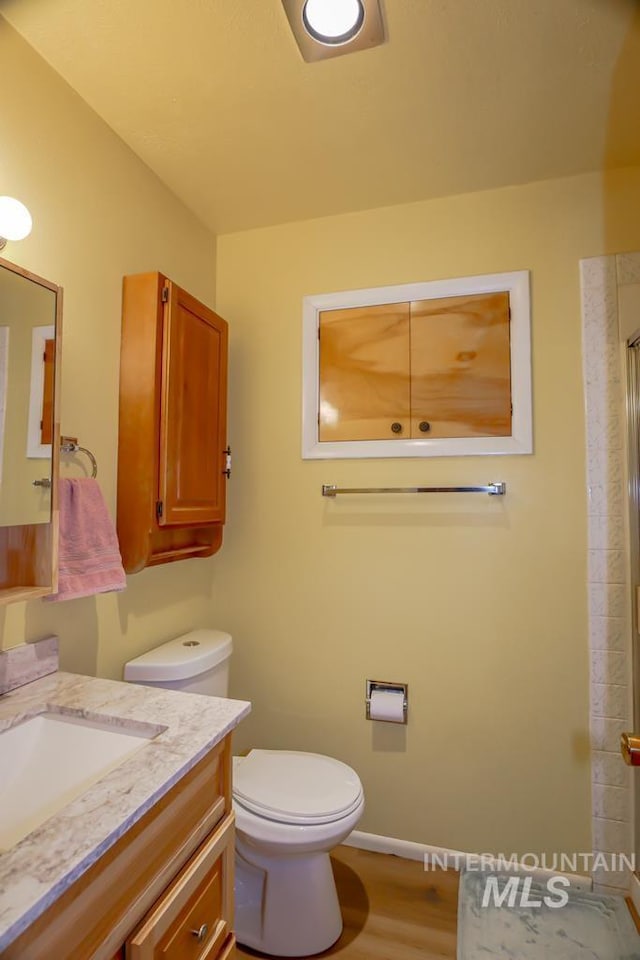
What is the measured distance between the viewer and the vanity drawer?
2.64ft

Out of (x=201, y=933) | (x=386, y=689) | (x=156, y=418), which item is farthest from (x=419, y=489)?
(x=201, y=933)

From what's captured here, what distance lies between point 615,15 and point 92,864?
2.05 metres

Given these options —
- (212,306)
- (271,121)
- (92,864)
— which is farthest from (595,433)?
(92,864)

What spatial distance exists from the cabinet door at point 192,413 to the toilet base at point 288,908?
107 cm

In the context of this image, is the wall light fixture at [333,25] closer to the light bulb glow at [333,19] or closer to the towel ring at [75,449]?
the light bulb glow at [333,19]

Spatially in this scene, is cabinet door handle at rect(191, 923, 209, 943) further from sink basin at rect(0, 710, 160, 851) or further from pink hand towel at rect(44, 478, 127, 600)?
pink hand towel at rect(44, 478, 127, 600)

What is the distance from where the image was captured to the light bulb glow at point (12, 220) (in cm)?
111

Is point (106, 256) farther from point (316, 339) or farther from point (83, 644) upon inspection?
point (83, 644)

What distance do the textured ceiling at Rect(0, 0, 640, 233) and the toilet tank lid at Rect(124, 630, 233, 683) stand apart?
172cm

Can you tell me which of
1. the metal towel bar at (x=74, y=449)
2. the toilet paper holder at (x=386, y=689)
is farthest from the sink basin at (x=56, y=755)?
the toilet paper holder at (x=386, y=689)

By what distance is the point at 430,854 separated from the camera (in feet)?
5.95

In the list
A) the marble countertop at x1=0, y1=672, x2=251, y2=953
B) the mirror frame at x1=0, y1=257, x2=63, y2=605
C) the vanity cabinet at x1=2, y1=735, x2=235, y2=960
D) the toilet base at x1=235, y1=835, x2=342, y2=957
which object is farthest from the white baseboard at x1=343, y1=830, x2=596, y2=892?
the mirror frame at x1=0, y1=257, x2=63, y2=605

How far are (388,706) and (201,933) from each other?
1.01m

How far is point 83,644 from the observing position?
145 centimetres
